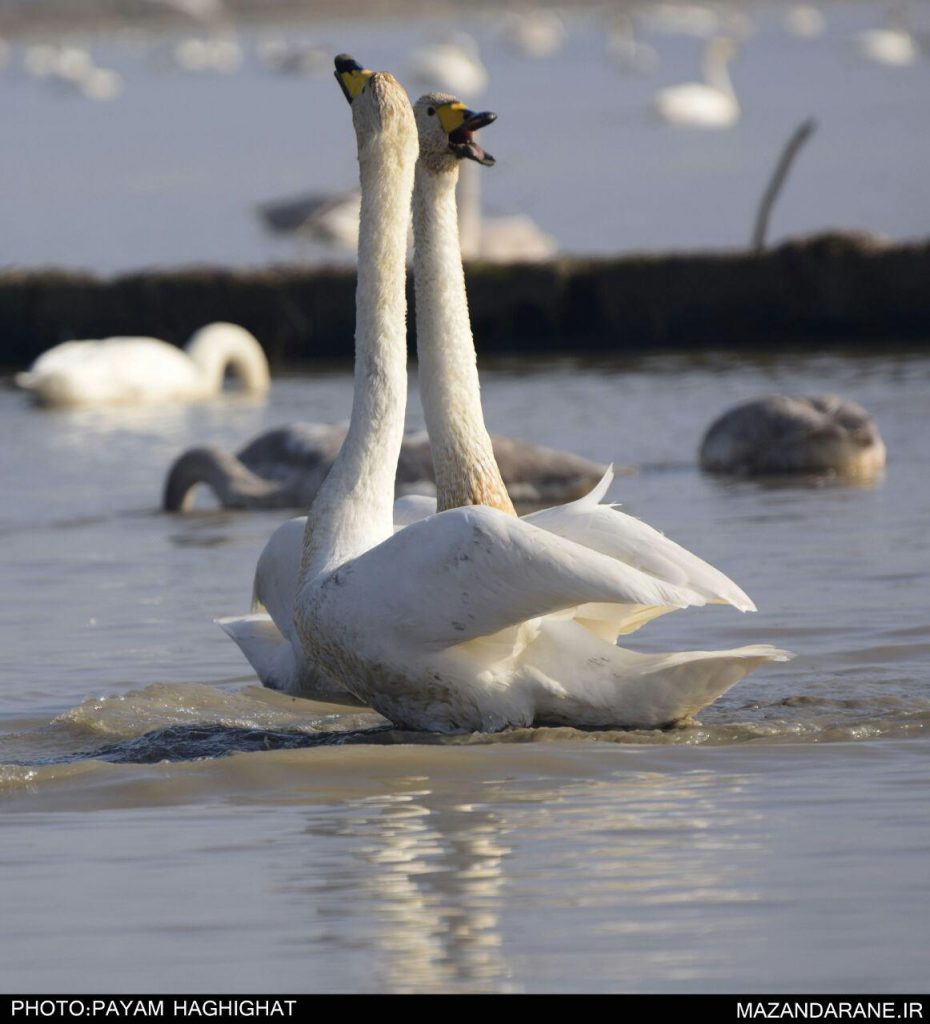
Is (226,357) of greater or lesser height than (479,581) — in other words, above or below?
above

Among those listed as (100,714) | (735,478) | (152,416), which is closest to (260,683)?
(100,714)

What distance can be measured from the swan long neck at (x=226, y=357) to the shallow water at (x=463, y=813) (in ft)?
26.0

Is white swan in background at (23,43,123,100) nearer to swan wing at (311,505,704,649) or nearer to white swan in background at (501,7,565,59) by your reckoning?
white swan in background at (501,7,565,59)

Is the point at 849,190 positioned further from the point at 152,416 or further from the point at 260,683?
the point at 260,683

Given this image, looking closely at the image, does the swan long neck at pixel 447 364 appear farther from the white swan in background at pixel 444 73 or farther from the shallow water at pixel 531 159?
the white swan in background at pixel 444 73

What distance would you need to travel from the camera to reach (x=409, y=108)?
24.3ft

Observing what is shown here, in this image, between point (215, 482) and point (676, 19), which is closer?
point (215, 482)

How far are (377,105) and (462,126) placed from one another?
0.89 ft

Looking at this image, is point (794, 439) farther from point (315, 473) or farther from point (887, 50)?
point (887, 50)

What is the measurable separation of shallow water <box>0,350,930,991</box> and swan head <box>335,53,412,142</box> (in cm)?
178

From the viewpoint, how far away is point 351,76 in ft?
24.7

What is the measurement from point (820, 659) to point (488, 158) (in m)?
2.06

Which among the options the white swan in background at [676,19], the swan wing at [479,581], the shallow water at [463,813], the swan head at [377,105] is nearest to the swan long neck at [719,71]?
the shallow water at [463,813]

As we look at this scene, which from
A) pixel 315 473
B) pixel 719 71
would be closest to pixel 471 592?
pixel 315 473
